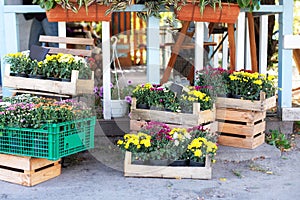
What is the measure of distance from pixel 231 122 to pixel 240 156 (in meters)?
0.40

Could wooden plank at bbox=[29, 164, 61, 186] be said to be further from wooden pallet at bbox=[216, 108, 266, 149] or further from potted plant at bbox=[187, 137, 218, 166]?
wooden pallet at bbox=[216, 108, 266, 149]

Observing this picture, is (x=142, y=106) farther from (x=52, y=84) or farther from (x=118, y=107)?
(x=52, y=84)

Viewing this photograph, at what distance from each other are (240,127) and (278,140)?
1.78 ft

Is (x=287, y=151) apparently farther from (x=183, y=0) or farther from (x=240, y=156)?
(x=183, y=0)

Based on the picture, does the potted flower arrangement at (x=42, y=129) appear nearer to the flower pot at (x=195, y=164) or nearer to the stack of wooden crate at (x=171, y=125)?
the stack of wooden crate at (x=171, y=125)

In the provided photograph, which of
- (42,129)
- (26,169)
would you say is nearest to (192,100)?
(42,129)

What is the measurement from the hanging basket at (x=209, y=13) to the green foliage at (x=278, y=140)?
126cm

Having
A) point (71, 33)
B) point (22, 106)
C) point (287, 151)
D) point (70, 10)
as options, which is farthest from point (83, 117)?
point (71, 33)

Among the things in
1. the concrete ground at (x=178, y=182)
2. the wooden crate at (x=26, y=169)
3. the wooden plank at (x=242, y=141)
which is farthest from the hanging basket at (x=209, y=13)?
the wooden crate at (x=26, y=169)

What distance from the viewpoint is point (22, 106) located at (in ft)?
11.7

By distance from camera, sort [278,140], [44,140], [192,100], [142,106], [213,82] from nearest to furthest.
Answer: [44,140], [192,100], [142,106], [213,82], [278,140]

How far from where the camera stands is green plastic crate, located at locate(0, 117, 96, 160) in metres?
3.34

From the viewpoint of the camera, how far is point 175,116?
395 cm

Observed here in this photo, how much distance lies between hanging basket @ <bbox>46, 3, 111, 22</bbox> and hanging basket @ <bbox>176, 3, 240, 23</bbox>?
2.35ft
